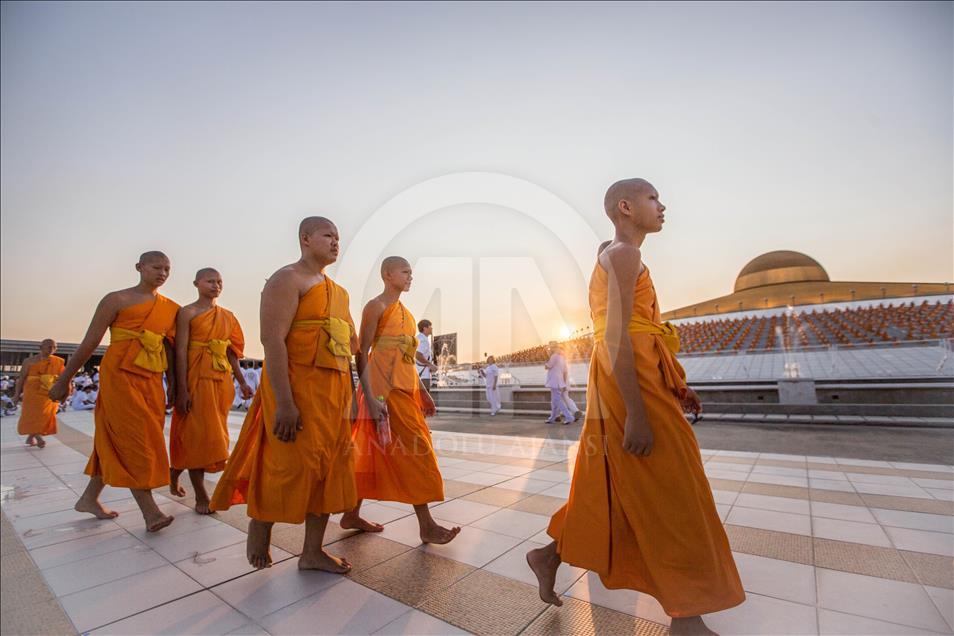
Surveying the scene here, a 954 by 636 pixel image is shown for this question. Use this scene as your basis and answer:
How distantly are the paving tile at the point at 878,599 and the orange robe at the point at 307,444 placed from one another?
2.51 m

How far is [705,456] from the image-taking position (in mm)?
5918

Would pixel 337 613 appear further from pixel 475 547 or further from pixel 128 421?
pixel 128 421

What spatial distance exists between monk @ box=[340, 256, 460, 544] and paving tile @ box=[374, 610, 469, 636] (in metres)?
0.91

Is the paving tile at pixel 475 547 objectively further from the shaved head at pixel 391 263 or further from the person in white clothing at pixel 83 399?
the person in white clothing at pixel 83 399

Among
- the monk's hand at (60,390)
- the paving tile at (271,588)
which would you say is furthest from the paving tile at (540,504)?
the monk's hand at (60,390)

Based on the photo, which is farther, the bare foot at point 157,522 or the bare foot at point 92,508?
the bare foot at point 92,508

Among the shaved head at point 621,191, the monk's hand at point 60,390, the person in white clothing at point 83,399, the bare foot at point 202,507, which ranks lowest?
the person in white clothing at point 83,399

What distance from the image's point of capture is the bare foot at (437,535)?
9.66 feet

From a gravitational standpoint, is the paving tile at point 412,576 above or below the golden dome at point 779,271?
below

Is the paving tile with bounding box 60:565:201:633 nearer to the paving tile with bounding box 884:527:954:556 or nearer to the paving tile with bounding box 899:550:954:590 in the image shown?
the paving tile with bounding box 899:550:954:590

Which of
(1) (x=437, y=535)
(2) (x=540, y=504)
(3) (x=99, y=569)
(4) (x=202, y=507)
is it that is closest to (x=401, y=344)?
(1) (x=437, y=535)

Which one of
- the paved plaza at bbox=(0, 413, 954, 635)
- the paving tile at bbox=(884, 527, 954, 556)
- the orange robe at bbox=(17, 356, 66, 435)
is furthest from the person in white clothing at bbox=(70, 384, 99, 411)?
the paving tile at bbox=(884, 527, 954, 556)

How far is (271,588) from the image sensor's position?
236 centimetres

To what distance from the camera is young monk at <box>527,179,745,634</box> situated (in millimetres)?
1721
